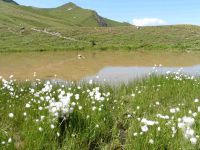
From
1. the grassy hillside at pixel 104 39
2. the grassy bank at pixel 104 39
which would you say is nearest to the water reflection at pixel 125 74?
the grassy bank at pixel 104 39

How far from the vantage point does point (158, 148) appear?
7156mm

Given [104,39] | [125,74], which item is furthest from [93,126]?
[104,39]

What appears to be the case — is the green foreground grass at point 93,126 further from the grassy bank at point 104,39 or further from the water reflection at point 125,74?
the grassy bank at point 104,39

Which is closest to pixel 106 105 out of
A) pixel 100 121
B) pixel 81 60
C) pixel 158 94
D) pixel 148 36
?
pixel 100 121

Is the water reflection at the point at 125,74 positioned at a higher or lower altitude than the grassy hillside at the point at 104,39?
lower

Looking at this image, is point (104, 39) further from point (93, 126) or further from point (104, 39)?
point (93, 126)

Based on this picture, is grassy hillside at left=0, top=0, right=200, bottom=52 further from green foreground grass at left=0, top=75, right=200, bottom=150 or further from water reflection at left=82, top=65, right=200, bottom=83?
green foreground grass at left=0, top=75, right=200, bottom=150

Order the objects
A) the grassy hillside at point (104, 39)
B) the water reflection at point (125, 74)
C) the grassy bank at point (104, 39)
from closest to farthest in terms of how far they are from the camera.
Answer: the water reflection at point (125, 74)
the grassy bank at point (104, 39)
the grassy hillside at point (104, 39)

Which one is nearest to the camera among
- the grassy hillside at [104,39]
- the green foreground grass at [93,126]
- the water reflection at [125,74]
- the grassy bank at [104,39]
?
the green foreground grass at [93,126]

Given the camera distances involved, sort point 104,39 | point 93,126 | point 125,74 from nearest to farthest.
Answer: point 93,126
point 125,74
point 104,39

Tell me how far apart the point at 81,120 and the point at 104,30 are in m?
50.3

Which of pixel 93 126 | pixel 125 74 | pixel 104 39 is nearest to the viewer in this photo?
pixel 93 126

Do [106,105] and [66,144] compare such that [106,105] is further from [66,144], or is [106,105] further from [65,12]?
[65,12]

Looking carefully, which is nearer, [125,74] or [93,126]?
[93,126]
